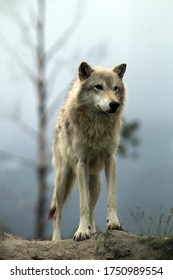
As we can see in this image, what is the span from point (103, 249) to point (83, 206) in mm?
636

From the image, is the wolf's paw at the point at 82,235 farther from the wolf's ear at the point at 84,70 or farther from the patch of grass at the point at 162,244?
the wolf's ear at the point at 84,70

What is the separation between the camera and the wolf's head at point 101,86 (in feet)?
21.6

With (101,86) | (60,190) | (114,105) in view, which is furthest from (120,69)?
(60,190)

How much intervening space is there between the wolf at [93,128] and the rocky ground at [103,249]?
18 cm

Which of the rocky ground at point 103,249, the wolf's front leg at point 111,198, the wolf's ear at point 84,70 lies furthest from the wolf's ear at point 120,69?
the rocky ground at point 103,249

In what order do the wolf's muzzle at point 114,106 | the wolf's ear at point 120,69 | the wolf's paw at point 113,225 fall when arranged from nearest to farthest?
the wolf's muzzle at point 114,106
the wolf's paw at point 113,225
the wolf's ear at point 120,69

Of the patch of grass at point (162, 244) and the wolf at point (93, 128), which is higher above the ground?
the wolf at point (93, 128)

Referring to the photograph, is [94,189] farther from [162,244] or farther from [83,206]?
[162,244]

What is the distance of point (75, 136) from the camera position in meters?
7.02

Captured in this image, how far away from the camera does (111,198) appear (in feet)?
21.8

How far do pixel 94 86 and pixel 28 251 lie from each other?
228 cm

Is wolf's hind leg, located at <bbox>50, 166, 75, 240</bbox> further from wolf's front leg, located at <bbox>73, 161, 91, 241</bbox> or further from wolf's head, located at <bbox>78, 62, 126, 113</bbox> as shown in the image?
wolf's head, located at <bbox>78, 62, 126, 113</bbox>
